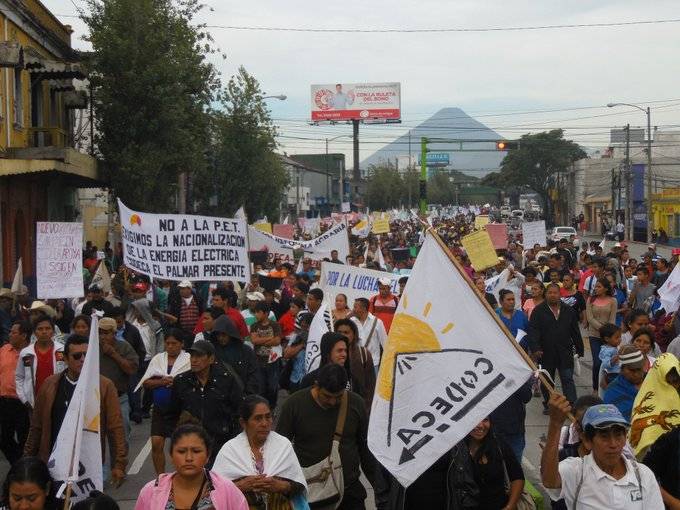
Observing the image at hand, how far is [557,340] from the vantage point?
12.5m

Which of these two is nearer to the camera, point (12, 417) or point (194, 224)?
point (12, 417)

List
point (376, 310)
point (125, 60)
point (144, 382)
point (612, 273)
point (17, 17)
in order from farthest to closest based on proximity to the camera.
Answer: point (125, 60) → point (17, 17) → point (612, 273) → point (376, 310) → point (144, 382)

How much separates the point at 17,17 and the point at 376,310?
665 inches

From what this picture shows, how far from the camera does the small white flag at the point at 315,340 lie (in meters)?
9.92

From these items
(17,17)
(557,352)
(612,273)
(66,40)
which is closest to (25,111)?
(17,17)

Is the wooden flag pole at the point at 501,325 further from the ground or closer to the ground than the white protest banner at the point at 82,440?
further from the ground

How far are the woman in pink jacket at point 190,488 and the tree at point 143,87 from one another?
85.0 feet

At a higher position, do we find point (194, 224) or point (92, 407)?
point (194, 224)

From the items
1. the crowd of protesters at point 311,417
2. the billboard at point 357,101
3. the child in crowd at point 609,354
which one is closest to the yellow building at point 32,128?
the crowd of protesters at point 311,417

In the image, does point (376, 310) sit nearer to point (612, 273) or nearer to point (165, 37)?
point (612, 273)

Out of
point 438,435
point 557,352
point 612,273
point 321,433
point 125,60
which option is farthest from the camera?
point 125,60

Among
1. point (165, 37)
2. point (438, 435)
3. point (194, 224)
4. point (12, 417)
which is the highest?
point (165, 37)

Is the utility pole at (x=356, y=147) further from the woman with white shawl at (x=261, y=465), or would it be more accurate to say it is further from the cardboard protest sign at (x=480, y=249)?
the woman with white shawl at (x=261, y=465)

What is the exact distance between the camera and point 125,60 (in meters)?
30.5
